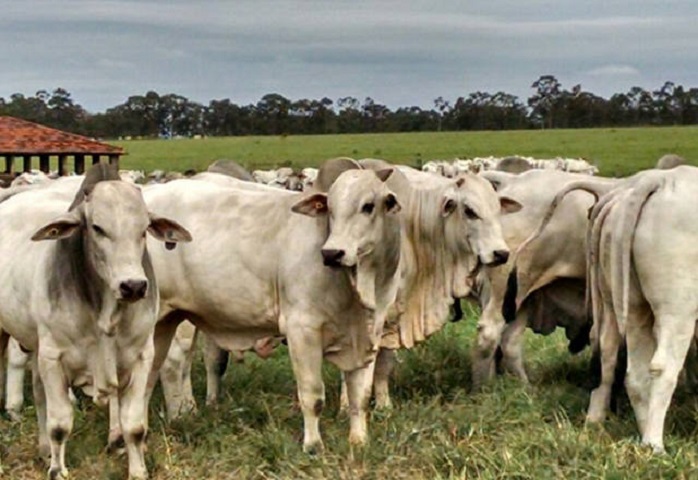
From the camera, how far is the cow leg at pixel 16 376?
23.2ft

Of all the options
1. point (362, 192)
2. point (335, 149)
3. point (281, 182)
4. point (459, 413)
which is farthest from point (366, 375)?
point (335, 149)

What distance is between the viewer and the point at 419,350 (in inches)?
329

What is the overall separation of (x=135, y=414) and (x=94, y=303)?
0.68m

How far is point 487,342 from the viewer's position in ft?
25.6

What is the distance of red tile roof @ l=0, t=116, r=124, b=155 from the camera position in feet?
100

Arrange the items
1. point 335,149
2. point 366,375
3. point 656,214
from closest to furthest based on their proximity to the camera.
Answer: point 656,214 < point 366,375 < point 335,149

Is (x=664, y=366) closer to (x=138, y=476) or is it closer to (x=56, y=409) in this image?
(x=138, y=476)

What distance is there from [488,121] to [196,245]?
3003 inches

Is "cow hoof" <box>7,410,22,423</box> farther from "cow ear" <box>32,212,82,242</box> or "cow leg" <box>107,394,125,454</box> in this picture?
"cow ear" <box>32,212,82,242</box>

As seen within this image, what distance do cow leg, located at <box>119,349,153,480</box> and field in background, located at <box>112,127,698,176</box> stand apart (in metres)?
29.6

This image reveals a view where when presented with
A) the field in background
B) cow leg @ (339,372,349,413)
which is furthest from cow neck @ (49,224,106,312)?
the field in background

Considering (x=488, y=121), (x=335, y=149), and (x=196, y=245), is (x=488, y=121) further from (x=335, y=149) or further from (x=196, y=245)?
→ (x=196, y=245)

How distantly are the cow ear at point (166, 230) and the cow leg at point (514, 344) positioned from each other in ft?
10.8

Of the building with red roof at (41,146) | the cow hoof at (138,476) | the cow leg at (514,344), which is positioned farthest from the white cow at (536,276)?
the building with red roof at (41,146)
